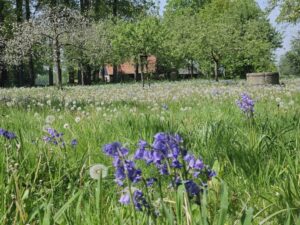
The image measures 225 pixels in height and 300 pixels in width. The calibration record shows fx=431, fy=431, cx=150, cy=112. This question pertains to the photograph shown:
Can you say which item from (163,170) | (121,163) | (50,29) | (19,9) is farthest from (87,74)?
(121,163)

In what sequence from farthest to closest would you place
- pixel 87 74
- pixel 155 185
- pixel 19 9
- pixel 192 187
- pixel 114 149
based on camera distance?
1. pixel 87 74
2. pixel 19 9
3. pixel 155 185
4. pixel 192 187
5. pixel 114 149

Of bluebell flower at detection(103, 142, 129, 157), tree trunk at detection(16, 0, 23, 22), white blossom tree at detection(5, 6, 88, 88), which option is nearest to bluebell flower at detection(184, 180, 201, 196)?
bluebell flower at detection(103, 142, 129, 157)

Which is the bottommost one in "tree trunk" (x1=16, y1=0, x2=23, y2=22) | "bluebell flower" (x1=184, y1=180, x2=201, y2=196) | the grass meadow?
the grass meadow

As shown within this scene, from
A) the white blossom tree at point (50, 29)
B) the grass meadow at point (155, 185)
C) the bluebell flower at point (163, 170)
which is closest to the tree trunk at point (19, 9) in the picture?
the white blossom tree at point (50, 29)

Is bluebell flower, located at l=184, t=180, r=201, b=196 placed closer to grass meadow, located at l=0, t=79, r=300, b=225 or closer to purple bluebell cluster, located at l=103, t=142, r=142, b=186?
grass meadow, located at l=0, t=79, r=300, b=225

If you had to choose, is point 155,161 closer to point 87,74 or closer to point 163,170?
point 163,170

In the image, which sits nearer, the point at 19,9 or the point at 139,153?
the point at 139,153

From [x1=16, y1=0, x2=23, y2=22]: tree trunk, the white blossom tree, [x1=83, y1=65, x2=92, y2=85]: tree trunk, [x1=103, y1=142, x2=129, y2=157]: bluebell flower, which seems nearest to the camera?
[x1=103, y1=142, x2=129, y2=157]: bluebell flower

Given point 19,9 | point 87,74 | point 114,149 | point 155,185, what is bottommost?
point 155,185

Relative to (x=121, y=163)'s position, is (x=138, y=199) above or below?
below

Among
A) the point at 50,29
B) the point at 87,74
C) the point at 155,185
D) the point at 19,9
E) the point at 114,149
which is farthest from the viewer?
the point at 87,74

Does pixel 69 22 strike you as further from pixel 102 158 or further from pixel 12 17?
pixel 102 158

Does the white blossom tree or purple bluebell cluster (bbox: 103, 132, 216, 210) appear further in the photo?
the white blossom tree

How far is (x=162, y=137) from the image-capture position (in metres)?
1.56
